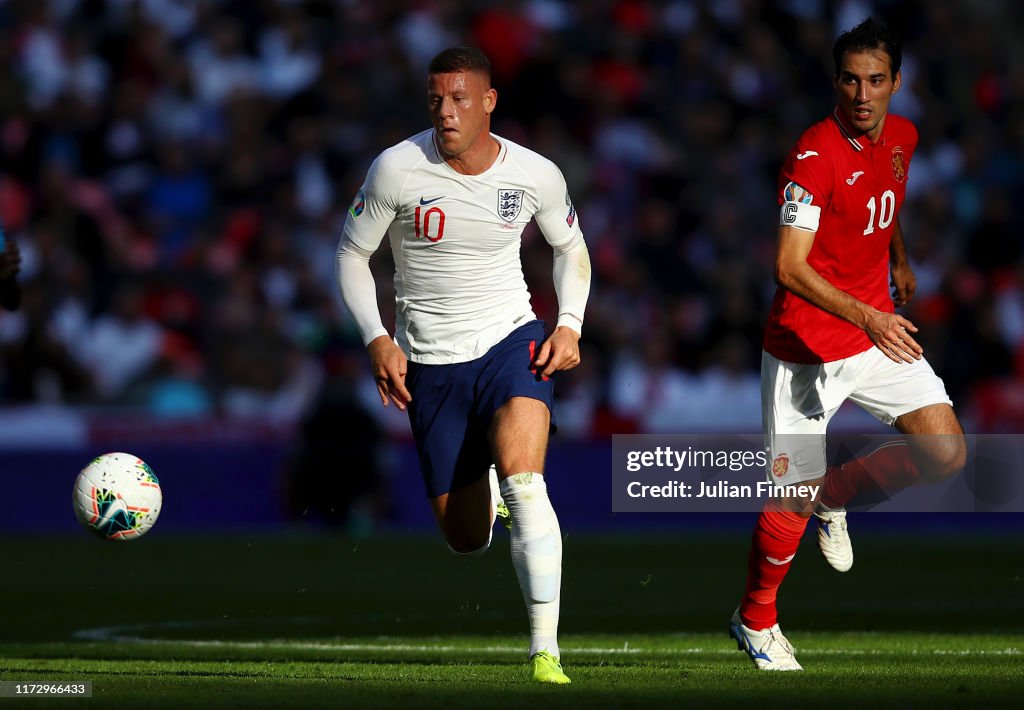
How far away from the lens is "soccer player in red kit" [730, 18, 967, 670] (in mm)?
8250

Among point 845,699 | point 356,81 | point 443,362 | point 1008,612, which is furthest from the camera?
point 356,81

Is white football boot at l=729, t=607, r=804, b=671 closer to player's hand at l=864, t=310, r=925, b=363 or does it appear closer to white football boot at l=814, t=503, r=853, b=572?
white football boot at l=814, t=503, r=853, b=572

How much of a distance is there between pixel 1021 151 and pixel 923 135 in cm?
108

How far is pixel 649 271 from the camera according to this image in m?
18.9

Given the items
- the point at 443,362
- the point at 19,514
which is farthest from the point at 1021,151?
the point at 443,362

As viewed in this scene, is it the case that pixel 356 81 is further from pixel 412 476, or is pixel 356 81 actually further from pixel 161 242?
pixel 412 476

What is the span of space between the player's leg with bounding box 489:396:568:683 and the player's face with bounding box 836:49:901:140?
2.01 m

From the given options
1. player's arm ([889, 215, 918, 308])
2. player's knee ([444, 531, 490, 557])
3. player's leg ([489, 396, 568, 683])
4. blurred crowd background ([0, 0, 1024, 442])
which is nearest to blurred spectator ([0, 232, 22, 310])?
player's knee ([444, 531, 490, 557])

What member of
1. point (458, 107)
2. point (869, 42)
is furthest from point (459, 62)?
point (869, 42)

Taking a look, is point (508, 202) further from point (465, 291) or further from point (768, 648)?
point (768, 648)

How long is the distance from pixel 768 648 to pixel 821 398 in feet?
3.86

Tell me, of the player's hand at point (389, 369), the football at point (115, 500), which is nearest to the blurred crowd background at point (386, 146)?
the football at point (115, 500)

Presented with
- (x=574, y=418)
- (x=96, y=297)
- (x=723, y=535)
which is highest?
(x=96, y=297)

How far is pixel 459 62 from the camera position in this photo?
794 centimetres
